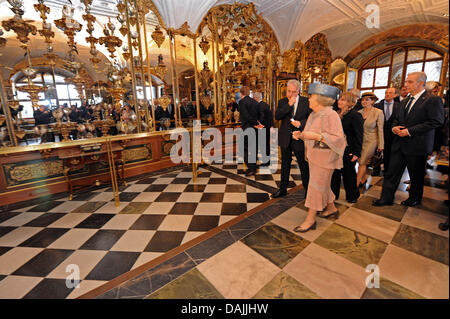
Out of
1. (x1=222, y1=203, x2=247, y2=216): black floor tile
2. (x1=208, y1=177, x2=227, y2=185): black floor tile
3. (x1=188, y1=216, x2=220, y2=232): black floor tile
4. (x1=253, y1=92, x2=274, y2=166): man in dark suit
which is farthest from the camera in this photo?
(x1=253, y1=92, x2=274, y2=166): man in dark suit

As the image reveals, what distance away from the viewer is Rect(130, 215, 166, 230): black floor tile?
2.76 meters

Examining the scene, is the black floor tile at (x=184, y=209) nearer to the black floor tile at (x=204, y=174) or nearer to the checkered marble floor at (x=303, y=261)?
the checkered marble floor at (x=303, y=261)

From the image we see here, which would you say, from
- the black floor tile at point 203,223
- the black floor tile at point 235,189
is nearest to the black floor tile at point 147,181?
the black floor tile at point 235,189

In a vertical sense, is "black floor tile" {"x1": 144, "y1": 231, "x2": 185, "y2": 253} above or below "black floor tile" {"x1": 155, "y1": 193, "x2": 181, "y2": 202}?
below

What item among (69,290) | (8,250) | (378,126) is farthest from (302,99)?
(8,250)

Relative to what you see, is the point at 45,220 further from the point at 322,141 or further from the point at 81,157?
the point at 322,141

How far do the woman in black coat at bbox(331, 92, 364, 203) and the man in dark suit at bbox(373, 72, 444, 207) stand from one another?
0.35 metres

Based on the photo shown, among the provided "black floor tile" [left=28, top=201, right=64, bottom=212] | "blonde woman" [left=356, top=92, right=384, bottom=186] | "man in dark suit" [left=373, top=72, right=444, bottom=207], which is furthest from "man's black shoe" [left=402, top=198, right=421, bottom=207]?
"black floor tile" [left=28, top=201, right=64, bottom=212]

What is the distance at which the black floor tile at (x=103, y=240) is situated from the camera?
239cm

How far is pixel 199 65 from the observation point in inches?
238

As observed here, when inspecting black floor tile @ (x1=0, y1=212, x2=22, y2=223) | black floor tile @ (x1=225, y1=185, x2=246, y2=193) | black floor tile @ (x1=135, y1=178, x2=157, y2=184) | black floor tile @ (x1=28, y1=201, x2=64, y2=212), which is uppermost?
black floor tile @ (x1=135, y1=178, x2=157, y2=184)

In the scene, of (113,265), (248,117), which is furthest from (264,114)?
(113,265)

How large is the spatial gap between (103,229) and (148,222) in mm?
553

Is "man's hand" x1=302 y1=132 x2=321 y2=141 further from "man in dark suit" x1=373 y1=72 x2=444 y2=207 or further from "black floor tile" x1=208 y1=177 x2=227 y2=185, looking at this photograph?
"black floor tile" x1=208 y1=177 x2=227 y2=185
